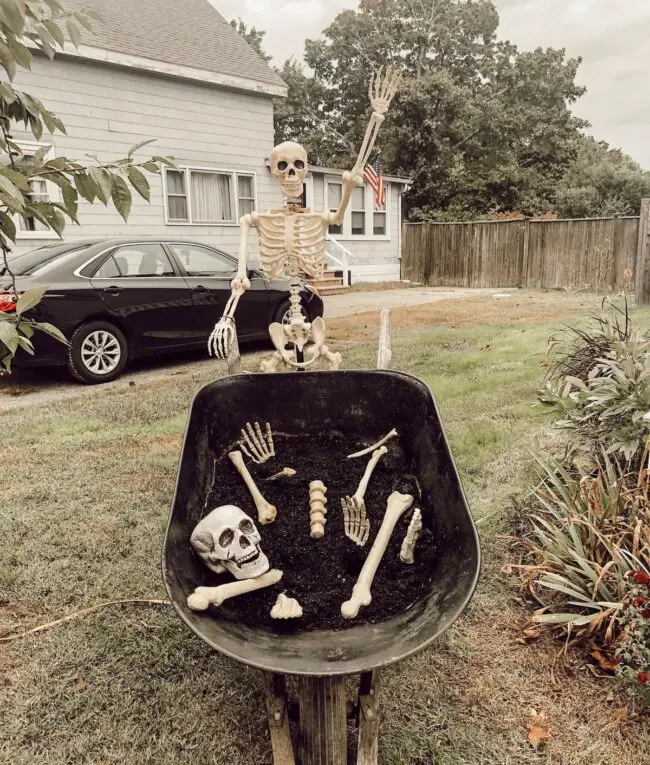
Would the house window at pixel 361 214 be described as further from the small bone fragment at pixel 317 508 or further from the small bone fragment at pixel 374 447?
the small bone fragment at pixel 317 508

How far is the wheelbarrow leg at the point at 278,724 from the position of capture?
167 centimetres

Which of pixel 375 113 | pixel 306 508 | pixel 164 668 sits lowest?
pixel 164 668

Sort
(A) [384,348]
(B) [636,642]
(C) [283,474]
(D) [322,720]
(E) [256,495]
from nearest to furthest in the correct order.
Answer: (D) [322,720], (B) [636,642], (E) [256,495], (C) [283,474], (A) [384,348]

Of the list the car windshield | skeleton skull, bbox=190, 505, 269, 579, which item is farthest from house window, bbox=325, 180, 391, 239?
skeleton skull, bbox=190, 505, 269, 579

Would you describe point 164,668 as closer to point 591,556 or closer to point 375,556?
point 375,556

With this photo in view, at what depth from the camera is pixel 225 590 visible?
1.58m

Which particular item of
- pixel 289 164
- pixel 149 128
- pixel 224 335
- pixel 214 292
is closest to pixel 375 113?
pixel 289 164

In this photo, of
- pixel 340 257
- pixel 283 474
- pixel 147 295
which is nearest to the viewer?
pixel 283 474

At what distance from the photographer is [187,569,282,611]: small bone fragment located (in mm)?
1480

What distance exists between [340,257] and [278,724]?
50.5 ft

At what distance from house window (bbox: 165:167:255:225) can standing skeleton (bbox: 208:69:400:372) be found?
405 inches

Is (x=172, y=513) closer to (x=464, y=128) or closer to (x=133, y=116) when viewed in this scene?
(x=133, y=116)

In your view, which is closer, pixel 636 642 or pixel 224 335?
pixel 636 642

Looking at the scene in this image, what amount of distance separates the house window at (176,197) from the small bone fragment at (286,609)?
11574 millimetres
